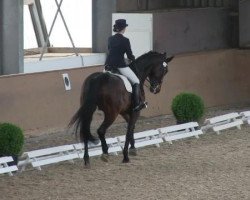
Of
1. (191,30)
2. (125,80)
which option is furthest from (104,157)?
(191,30)

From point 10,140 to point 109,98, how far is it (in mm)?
1589

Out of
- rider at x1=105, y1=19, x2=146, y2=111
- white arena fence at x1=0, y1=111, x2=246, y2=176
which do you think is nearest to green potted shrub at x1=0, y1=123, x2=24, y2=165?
white arena fence at x1=0, y1=111, x2=246, y2=176

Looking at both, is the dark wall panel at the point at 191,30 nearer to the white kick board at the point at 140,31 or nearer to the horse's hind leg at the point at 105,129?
the white kick board at the point at 140,31

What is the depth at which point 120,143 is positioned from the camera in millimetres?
13875

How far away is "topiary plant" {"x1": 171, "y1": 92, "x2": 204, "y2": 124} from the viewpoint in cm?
1602

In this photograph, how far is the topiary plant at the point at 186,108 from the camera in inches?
631

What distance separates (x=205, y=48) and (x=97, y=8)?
4.17m

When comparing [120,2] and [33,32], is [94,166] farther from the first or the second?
[120,2]

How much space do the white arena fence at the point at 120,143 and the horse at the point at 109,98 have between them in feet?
1.56

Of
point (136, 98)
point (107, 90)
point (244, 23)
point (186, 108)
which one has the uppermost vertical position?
point (244, 23)

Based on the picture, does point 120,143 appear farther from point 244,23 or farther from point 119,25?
point 244,23

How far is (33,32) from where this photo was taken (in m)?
21.2

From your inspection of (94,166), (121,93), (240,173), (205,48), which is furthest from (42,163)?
(205,48)

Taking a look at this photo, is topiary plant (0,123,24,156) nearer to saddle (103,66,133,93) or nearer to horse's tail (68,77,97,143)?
horse's tail (68,77,97,143)
